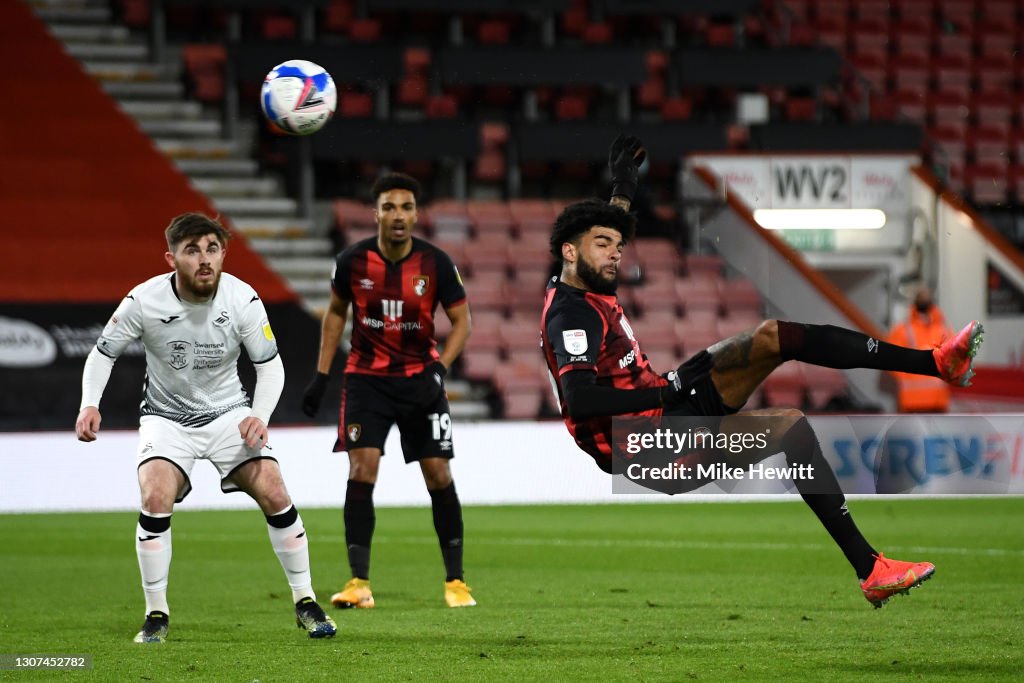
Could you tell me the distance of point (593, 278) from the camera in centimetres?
666

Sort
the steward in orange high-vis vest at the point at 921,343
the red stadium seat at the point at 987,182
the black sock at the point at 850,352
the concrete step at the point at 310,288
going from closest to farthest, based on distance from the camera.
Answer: the black sock at the point at 850,352, the steward in orange high-vis vest at the point at 921,343, the concrete step at the point at 310,288, the red stadium seat at the point at 987,182

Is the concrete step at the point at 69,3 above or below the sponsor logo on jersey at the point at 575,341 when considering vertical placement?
above

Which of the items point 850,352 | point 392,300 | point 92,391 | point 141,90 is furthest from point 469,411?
point 850,352

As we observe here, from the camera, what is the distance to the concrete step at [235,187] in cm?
1959

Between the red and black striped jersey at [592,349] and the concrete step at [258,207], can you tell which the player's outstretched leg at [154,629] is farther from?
the concrete step at [258,207]

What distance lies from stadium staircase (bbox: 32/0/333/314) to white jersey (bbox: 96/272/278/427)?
463 inches

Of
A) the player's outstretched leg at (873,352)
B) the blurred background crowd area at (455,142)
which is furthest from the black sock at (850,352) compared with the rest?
the blurred background crowd area at (455,142)

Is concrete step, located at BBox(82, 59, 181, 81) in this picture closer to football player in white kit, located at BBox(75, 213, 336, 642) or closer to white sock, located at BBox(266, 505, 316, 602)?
football player in white kit, located at BBox(75, 213, 336, 642)

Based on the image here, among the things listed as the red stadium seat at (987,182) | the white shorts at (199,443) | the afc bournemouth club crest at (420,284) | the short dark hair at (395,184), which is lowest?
the red stadium seat at (987,182)

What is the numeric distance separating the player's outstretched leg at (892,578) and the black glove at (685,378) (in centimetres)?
99

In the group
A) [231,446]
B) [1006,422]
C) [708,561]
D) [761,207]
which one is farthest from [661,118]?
[231,446]

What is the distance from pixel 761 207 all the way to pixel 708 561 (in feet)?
35.4

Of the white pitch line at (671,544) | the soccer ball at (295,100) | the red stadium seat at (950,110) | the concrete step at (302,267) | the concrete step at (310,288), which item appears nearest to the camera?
the soccer ball at (295,100)

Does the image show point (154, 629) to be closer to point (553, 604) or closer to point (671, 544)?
point (553, 604)
